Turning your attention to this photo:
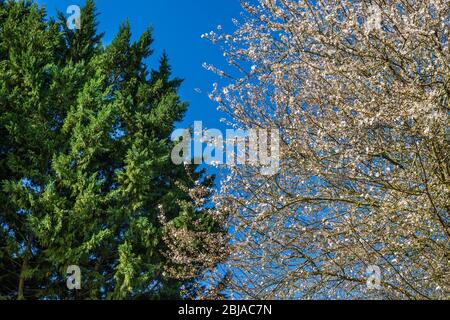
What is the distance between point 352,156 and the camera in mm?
5297

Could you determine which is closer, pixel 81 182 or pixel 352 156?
pixel 352 156

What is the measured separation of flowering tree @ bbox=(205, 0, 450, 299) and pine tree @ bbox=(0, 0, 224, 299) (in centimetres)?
455

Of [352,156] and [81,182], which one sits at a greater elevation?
[81,182]

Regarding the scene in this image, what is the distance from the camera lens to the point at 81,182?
1190 cm

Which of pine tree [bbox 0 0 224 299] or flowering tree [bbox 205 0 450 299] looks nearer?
flowering tree [bbox 205 0 450 299]

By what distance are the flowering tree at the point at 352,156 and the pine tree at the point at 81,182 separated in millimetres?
4547

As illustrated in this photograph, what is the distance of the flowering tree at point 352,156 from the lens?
191 inches

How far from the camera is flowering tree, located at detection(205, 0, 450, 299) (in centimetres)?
486

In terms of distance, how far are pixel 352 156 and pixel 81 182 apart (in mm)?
8108

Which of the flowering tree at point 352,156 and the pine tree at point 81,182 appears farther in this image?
the pine tree at point 81,182

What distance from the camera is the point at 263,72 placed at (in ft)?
21.4

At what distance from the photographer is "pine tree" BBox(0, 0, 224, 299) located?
11.6 m
